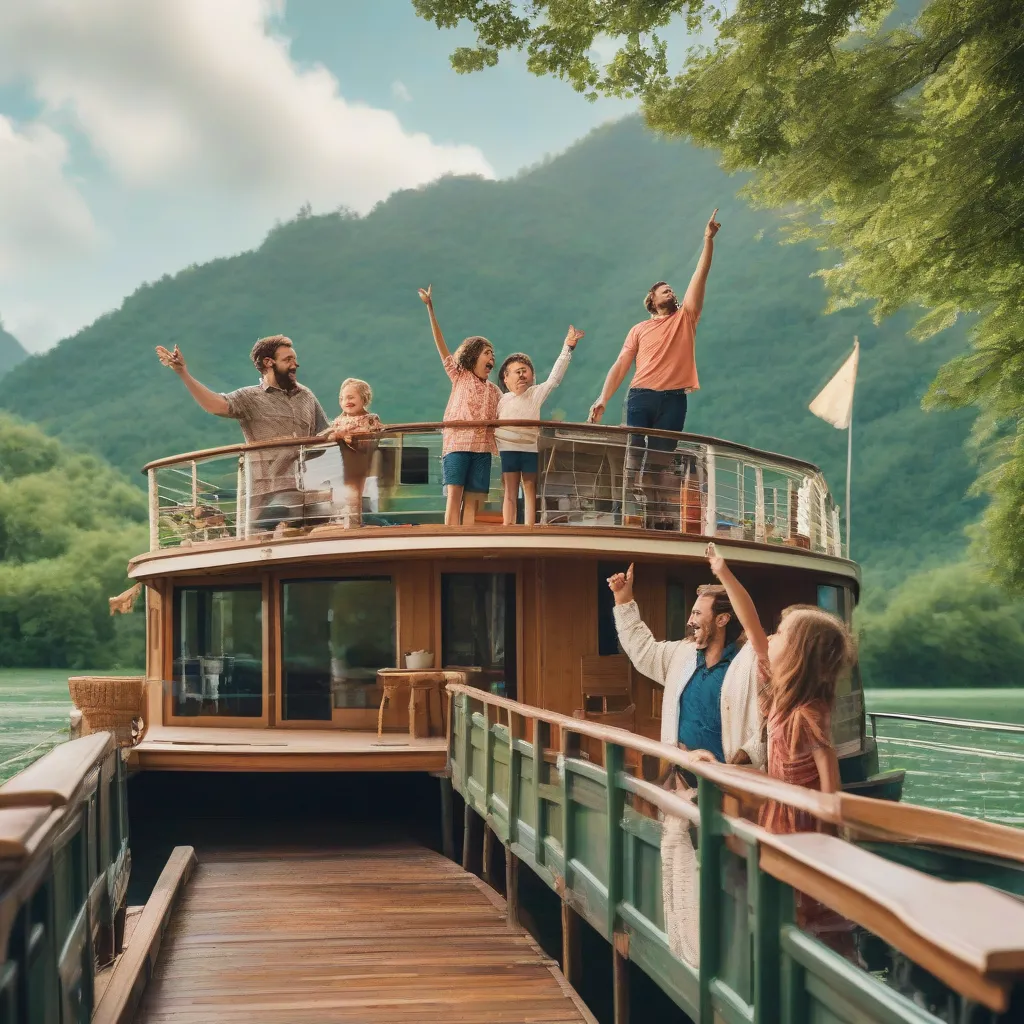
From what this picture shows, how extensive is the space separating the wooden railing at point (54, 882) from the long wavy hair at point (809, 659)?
1.84 meters

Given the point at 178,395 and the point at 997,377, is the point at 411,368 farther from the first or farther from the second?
the point at 997,377

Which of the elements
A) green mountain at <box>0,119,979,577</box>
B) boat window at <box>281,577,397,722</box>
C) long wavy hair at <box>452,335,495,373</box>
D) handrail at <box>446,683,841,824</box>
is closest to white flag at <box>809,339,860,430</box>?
long wavy hair at <box>452,335,495,373</box>

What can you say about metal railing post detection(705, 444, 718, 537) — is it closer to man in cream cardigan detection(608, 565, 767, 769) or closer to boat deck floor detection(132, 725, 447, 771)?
boat deck floor detection(132, 725, 447, 771)

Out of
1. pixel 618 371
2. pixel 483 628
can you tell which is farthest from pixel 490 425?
pixel 483 628

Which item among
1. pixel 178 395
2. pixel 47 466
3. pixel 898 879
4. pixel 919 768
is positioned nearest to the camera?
pixel 898 879

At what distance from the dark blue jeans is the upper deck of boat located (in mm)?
32

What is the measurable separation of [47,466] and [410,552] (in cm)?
7466

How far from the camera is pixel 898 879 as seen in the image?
2.05 metres

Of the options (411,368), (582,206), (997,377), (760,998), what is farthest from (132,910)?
(582,206)

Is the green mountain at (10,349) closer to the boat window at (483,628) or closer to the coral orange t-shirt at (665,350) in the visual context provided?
the boat window at (483,628)

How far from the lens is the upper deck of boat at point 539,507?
9.94 meters

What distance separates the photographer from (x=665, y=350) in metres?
10.2

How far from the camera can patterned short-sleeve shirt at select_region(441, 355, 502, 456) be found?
10.2 metres

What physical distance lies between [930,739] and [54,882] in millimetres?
34861
